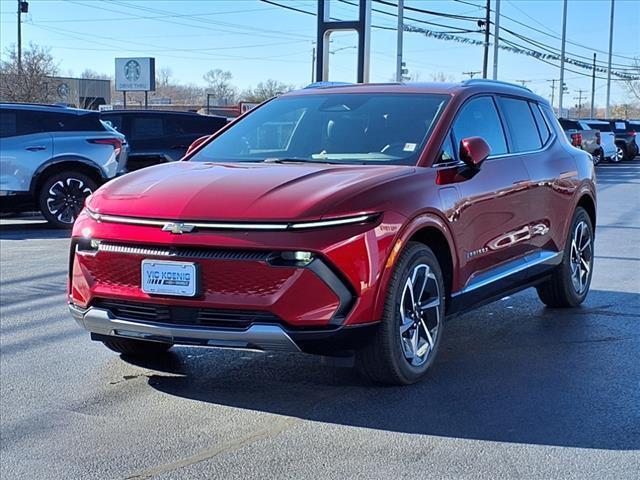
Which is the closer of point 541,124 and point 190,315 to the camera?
point 190,315

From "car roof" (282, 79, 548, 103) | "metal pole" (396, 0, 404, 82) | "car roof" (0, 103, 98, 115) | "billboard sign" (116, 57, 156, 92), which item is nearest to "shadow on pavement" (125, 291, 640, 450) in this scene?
"car roof" (282, 79, 548, 103)

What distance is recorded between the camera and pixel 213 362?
5453mm

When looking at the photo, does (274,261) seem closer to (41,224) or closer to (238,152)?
(238,152)

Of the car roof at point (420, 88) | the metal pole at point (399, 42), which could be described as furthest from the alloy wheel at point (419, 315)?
the metal pole at point (399, 42)

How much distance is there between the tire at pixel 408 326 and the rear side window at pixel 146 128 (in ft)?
39.8

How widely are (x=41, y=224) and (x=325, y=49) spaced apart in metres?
7.05

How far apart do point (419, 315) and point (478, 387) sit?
21.4 inches

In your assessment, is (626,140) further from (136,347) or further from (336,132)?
(136,347)

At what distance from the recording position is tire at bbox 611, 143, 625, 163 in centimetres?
3692

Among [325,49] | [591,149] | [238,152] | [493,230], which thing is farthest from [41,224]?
[591,149]

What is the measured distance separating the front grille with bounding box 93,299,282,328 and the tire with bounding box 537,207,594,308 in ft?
11.2

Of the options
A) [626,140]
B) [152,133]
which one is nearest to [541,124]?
[152,133]

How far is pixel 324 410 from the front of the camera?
4.51 m

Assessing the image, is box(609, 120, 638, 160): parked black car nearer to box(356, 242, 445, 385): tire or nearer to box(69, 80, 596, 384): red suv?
box(69, 80, 596, 384): red suv
